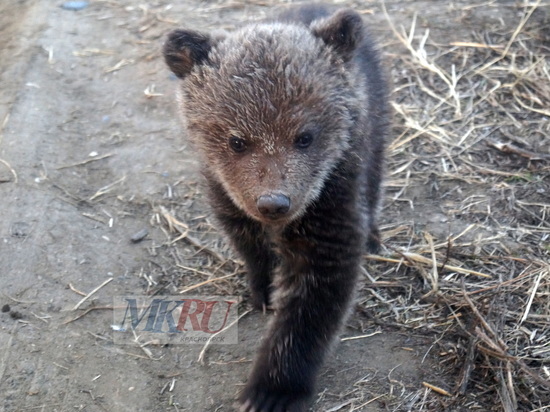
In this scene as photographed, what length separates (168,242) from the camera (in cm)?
571

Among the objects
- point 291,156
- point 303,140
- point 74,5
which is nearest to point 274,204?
point 291,156

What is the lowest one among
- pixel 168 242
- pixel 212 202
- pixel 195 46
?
pixel 168 242

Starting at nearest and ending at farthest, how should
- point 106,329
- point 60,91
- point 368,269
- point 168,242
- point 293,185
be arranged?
1. point 293,185
2. point 106,329
3. point 368,269
4. point 168,242
5. point 60,91

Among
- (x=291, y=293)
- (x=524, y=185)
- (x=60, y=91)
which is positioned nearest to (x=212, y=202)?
(x=291, y=293)

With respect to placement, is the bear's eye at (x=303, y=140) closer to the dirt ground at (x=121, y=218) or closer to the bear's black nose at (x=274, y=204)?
the bear's black nose at (x=274, y=204)

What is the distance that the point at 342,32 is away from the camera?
13.9ft

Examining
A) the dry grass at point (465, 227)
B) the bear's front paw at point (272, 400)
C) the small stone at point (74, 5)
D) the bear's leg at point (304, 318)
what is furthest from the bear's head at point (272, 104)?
the small stone at point (74, 5)

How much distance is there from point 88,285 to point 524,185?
342 cm

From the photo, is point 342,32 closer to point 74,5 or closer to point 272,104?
point 272,104

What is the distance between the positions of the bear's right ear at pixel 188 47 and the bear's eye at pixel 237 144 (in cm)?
56

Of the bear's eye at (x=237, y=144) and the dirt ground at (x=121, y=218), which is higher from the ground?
the bear's eye at (x=237, y=144)

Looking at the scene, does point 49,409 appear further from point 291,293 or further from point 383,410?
point 383,410

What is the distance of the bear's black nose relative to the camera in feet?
12.3

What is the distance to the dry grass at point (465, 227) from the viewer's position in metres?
4.37
